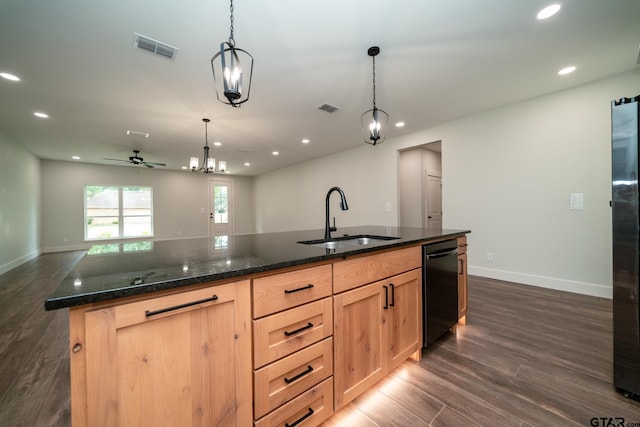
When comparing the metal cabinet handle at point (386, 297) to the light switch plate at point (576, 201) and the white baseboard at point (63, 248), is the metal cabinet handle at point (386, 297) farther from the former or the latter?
the white baseboard at point (63, 248)

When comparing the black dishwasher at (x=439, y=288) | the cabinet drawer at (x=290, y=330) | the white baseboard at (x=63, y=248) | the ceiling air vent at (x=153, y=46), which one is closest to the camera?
the cabinet drawer at (x=290, y=330)

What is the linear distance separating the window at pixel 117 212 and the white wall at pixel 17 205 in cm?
109

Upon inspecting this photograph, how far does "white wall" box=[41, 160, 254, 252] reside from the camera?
267 inches

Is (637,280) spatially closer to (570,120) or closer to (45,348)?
(570,120)

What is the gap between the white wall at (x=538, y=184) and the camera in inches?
114

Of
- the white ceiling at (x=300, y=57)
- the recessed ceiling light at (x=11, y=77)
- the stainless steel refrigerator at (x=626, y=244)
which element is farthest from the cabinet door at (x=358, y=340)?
the recessed ceiling light at (x=11, y=77)

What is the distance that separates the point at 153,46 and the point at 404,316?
298cm

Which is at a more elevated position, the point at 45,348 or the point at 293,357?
the point at 293,357

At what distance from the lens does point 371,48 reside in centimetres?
222

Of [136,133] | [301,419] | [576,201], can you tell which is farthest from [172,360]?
[136,133]

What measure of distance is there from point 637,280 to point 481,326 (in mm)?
1176

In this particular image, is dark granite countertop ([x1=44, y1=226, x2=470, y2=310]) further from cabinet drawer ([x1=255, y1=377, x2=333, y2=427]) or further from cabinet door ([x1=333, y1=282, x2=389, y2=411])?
cabinet drawer ([x1=255, y1=377, x2=333, y2=427])

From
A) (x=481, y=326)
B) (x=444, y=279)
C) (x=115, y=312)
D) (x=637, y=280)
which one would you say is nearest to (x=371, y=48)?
(x=444, y=279)

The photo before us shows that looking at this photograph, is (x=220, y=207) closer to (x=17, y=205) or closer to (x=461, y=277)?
(x=17, y=205)
